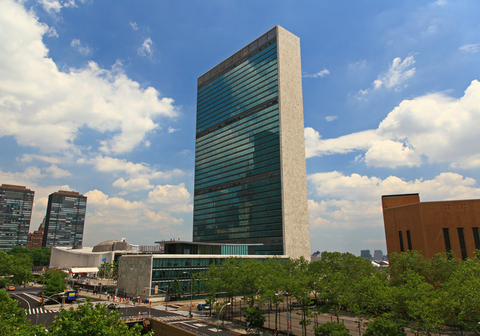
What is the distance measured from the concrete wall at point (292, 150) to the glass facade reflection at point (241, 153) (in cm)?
300

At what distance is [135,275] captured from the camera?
88.4m

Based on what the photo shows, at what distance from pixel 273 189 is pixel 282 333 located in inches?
3443

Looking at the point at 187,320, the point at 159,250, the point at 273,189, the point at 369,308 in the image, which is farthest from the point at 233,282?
the point at 159,250

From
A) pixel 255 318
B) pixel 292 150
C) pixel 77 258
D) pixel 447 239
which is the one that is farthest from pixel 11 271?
→ pixel 292 150

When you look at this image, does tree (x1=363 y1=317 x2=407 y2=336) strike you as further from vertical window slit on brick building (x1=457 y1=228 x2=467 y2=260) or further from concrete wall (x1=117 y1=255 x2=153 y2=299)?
concrete wall (x1=117 y1=255 x2=153 y2=299)

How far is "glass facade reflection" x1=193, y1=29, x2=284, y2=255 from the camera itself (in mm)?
138637

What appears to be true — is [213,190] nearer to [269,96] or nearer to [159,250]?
[159,250]

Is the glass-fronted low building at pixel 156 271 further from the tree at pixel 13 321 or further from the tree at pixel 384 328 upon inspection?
the tree at pixel 384 328

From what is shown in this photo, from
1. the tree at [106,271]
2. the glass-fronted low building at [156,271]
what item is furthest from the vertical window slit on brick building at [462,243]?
the tree at [106,271]

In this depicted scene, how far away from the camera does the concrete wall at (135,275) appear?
83688 millimetres

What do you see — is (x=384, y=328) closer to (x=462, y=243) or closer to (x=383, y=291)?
(x=383, y=291)

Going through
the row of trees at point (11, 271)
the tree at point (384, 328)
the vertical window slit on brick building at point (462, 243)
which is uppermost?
the vertical window slit on brick building at point (462, 243)

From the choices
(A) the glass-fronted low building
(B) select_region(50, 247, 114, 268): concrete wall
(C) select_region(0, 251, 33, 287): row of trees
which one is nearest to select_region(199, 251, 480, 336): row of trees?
(A) the glass-fronted low building

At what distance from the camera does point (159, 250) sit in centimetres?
16925
